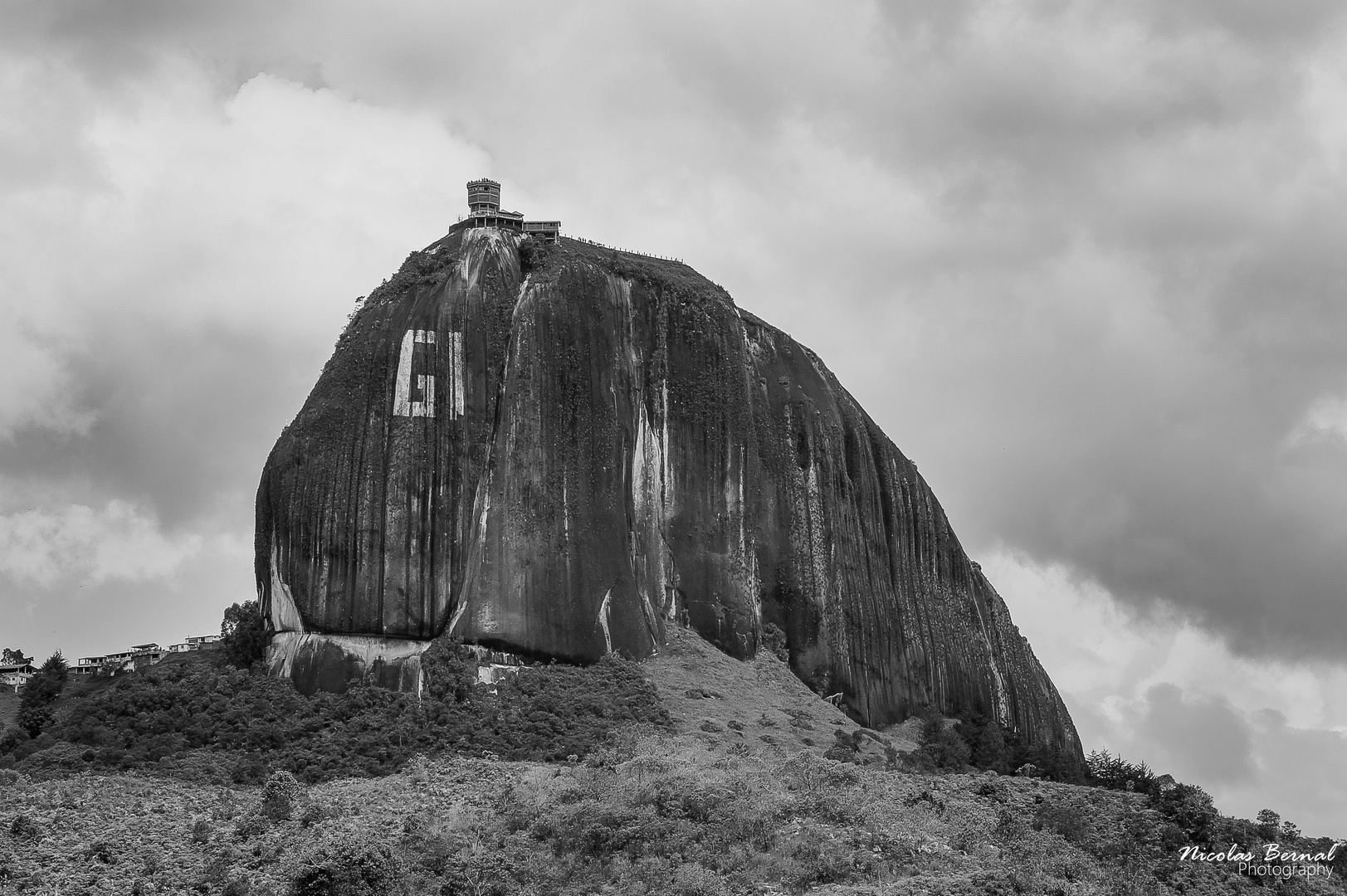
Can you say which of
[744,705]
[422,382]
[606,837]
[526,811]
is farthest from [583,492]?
[606,837]

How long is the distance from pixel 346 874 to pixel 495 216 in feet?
171

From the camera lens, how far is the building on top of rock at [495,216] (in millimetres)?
97500

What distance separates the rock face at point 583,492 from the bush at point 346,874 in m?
31.5

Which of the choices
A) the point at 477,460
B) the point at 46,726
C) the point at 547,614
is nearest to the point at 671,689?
the point at 547,614

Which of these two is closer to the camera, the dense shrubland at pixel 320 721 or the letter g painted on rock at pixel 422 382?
the dense shrubland at pixel 320 721

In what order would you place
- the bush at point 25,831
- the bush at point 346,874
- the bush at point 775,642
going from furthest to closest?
the bush at point 775,642, the bush at point 25,831, the bush at point 346,874

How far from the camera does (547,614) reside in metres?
86.2

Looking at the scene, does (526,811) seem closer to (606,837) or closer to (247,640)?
(606,837)

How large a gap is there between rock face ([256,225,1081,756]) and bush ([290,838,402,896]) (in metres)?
31.5

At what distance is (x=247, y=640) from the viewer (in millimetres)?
86125

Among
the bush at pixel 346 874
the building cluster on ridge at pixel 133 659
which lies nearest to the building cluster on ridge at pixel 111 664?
the building cluster on ridge at pixel 133 659

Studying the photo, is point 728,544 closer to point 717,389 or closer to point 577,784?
point 717,389

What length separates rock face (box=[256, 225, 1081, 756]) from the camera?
8538 centimetres

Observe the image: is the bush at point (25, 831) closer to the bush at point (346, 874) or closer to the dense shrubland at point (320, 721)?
the bush at point (346, 874)
